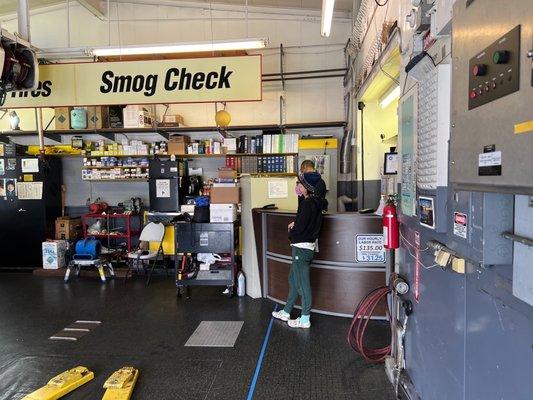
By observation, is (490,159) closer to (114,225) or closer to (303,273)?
(303,273)

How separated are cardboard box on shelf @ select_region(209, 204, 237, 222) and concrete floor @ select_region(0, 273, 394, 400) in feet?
3.17

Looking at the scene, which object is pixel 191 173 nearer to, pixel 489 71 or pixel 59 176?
pixel 59 176

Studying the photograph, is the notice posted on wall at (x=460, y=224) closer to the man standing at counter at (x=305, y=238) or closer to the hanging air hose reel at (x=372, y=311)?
the hanging air hose reel at (x=372, y=311)

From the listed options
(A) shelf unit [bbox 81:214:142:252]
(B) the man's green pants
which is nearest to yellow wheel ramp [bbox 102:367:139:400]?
(B) the man's green pants

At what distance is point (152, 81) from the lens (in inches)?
154

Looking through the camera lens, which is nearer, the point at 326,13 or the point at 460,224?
the point at 460,224

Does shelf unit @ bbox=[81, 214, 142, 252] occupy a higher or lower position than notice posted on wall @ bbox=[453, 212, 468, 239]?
lower

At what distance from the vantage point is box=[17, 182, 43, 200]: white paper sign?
6281 mm

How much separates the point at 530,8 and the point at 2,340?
4.36 meters

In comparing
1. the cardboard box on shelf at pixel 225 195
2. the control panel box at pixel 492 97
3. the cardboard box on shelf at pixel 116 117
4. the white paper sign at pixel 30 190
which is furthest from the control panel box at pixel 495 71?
the white paper sign at pixel 30 190

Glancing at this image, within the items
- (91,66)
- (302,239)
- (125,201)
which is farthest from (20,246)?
(302,239)

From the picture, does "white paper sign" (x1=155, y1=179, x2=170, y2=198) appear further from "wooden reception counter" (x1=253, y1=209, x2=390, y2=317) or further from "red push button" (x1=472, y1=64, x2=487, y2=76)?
"red push button" (x1=472, y1=64, x2=487, y2=76)

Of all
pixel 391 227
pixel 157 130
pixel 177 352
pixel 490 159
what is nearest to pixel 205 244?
pixel 177 352

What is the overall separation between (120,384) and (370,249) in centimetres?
244
